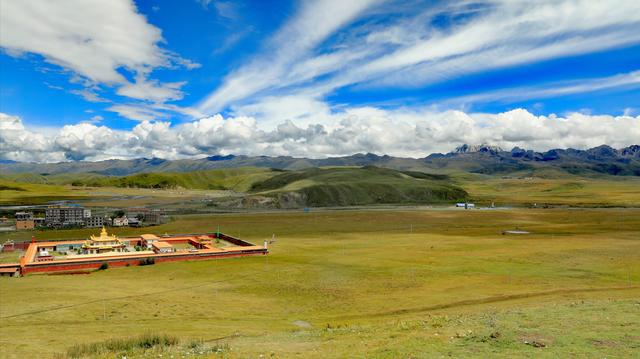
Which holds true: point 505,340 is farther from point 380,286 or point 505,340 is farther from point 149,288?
point 149,288

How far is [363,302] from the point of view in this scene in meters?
40.1

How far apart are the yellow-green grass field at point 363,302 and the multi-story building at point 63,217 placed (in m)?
77.9

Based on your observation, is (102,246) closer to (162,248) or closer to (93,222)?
(162,248)

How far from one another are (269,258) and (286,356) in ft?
159

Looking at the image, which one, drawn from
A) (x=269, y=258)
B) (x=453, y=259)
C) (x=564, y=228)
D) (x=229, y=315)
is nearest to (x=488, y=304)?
(x=229, y=315)

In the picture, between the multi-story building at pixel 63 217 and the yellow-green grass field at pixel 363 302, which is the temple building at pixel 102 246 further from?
the multi-story building at pixel 63 217

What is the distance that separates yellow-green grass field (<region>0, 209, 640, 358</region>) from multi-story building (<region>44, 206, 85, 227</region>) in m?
77.9

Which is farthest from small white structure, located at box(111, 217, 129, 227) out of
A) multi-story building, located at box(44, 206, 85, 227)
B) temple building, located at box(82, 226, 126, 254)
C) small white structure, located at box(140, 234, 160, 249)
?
temple building, located at box(82, 226, 126, 254)

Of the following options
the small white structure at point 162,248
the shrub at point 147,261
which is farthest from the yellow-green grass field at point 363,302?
the small white structure at point 162,248

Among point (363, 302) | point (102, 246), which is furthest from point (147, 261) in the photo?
point (363, 302)

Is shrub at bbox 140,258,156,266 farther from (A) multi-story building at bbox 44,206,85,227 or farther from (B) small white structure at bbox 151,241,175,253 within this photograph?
(A) multi-story building at bbox 44,206,85,227

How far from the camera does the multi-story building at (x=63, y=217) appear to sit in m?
125

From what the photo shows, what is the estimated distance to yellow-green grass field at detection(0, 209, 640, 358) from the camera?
841 inches

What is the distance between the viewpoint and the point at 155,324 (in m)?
32.1
